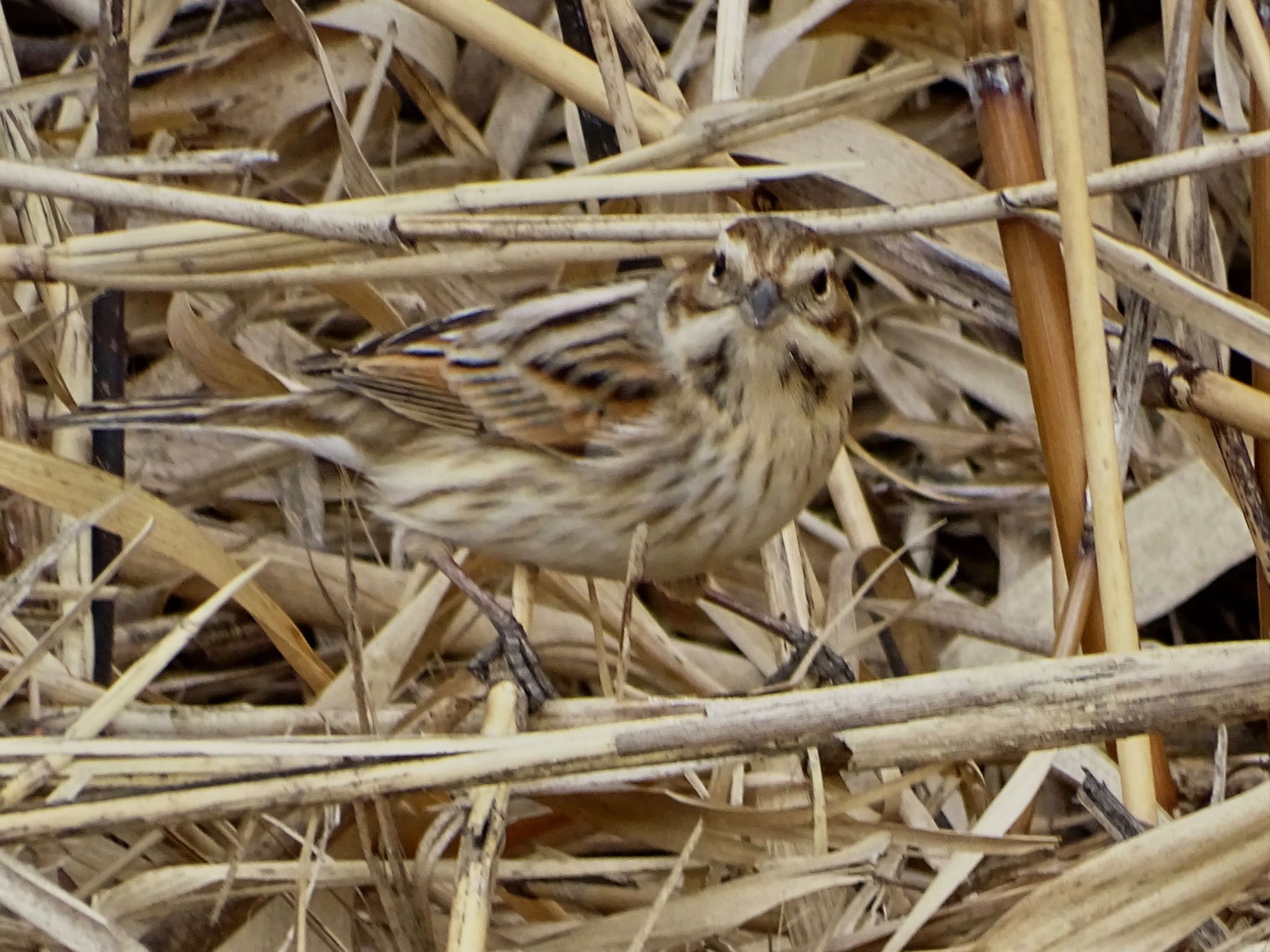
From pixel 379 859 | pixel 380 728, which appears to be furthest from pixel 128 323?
pixel 379 859

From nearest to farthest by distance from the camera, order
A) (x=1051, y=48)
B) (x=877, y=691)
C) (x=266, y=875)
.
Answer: (x=877, y=691), (x=266, y=875), (x=1051, y=48)

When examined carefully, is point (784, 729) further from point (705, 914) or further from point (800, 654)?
point (800, 654)

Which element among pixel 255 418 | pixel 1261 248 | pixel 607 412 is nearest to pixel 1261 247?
pixel 1261 248

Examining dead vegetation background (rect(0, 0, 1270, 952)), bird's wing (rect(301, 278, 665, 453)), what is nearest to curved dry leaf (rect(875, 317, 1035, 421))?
dead vegetation background (rect(0, 0, 1270, 952))

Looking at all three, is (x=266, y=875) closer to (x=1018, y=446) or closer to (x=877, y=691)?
(x=877, y=691)

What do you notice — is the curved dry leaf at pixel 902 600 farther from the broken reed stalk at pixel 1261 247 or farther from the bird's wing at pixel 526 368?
the broken reed stalk at pixel 1261 247

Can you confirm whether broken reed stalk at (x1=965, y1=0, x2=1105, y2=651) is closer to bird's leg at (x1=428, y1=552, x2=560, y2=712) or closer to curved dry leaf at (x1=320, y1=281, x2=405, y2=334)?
bird's leg at (x1=428, y1=552, x2=560, y2=712)
